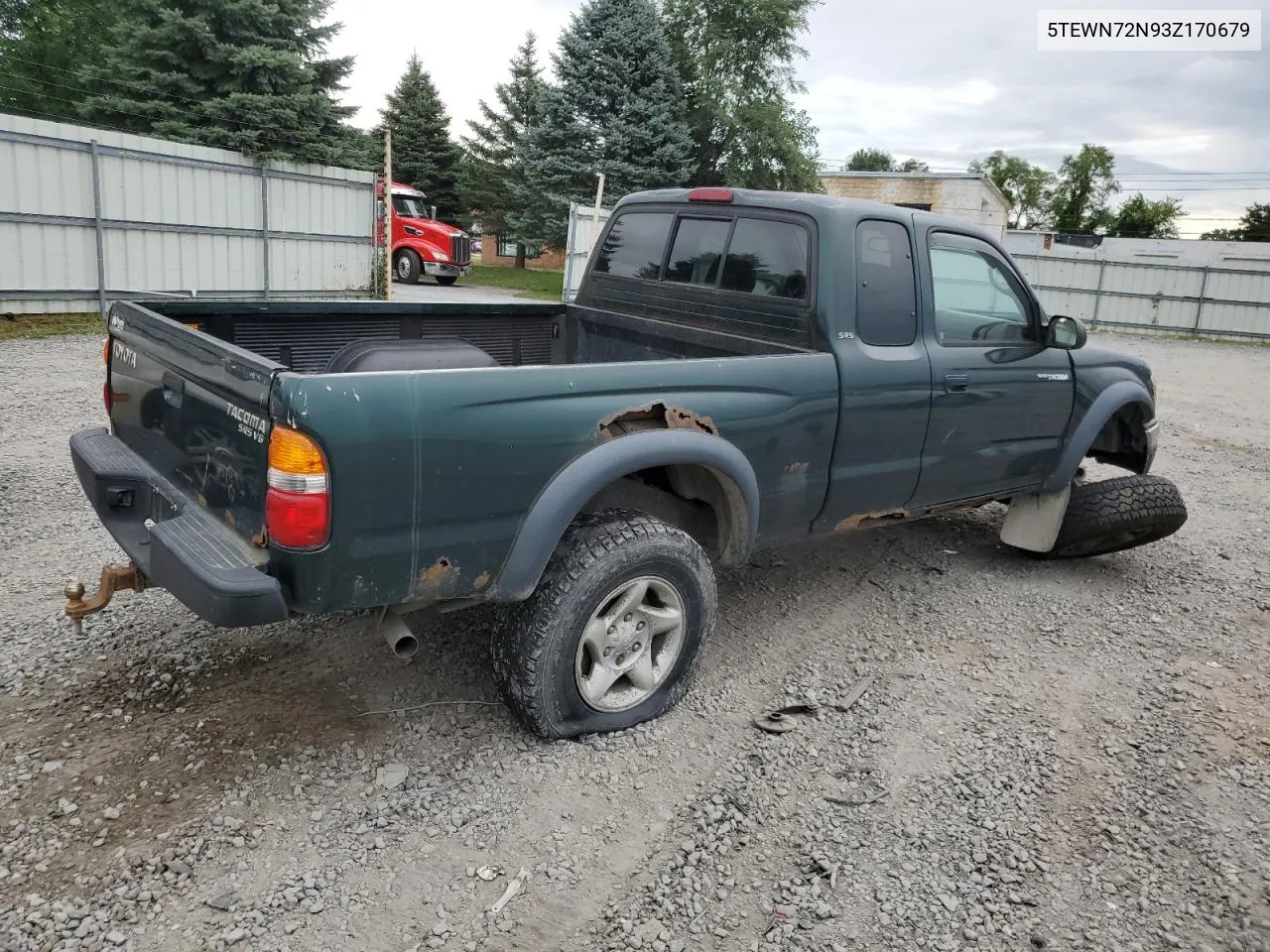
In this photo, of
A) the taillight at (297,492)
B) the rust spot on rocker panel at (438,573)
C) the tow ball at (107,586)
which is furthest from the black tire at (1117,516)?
the tow ball at (107,586)

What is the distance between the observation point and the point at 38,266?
12.0 m

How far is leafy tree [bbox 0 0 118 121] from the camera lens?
2545 cm

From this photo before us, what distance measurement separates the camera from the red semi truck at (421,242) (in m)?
22.4

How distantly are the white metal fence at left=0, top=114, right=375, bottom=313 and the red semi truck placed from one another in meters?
6.22

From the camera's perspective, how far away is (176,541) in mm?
2754

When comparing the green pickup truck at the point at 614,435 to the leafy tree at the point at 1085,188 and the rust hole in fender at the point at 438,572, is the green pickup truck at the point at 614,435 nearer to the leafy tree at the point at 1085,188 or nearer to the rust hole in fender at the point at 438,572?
the rust hole in fender at the point at 438,572

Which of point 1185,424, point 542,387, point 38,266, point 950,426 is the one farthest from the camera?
point 38,266

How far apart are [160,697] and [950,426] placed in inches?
134

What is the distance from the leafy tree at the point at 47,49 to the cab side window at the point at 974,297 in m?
24.7

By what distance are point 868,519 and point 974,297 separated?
125 centimetres

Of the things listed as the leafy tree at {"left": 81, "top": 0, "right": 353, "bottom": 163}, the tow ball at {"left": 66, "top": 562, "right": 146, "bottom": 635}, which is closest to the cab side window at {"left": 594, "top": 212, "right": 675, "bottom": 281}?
the tow ball at {"left": 66, "top": 562, "right": 146, "bottom": 635}

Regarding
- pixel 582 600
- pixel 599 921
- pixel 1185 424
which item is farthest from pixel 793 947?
pixel 1185 424

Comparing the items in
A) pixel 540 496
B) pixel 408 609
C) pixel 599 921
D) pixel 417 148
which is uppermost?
pixel 417 148

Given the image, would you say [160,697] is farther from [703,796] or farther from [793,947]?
[793,947]
